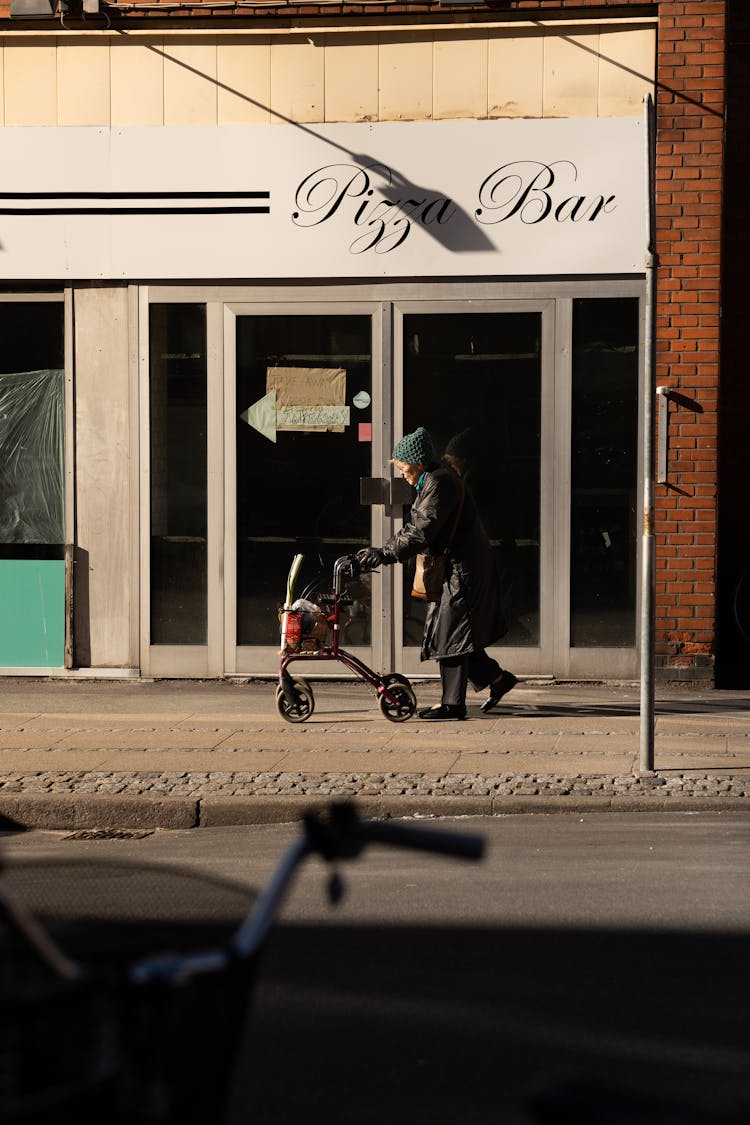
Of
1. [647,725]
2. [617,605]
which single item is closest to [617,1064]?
[647,725]

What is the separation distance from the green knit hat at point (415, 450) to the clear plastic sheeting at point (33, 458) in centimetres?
344

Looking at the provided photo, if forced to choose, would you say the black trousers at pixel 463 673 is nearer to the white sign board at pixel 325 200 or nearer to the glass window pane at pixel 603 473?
the glass window pane at pixel 603 473

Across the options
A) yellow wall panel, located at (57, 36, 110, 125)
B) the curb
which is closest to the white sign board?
yellow wall panel, located at (57, 36, 110, 125)

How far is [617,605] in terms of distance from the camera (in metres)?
11.7

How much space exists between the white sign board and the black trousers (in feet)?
10.3

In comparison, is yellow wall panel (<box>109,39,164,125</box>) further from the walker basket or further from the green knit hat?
the walker basket

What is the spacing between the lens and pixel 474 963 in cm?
525

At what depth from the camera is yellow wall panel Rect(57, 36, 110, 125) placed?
1184 cm

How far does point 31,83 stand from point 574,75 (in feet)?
13.9

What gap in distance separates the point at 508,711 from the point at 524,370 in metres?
2.74

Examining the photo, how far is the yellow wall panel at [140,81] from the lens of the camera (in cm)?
1180

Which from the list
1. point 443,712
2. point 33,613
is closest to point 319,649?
point 443,712

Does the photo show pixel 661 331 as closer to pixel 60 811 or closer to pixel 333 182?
pixel 333 182

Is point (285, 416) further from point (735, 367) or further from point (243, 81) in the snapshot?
point (735, 367)
